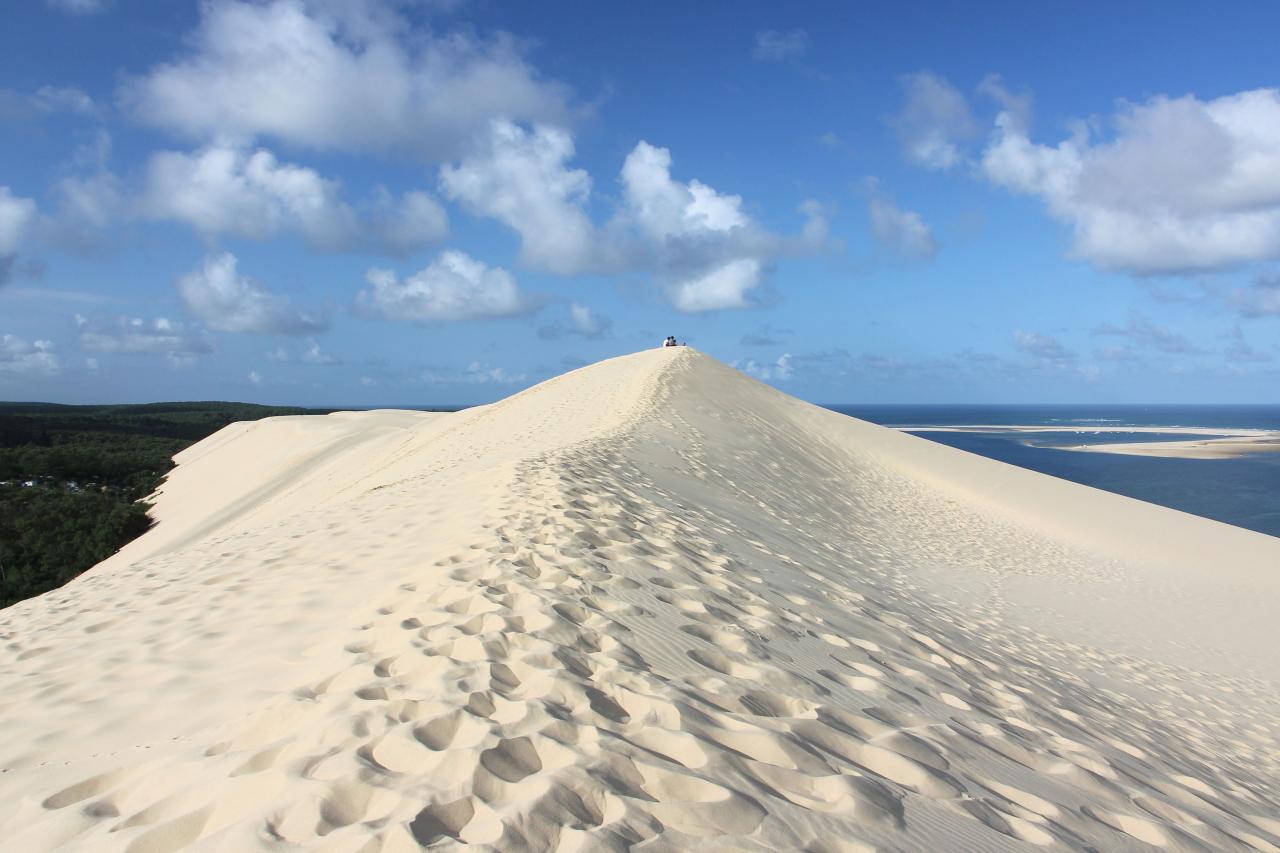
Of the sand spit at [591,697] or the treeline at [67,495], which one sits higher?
the sand spit at [591,697]

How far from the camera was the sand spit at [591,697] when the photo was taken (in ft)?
8.09

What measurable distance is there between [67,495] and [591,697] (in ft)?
107

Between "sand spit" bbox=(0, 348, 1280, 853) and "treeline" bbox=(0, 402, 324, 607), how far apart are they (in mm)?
19782

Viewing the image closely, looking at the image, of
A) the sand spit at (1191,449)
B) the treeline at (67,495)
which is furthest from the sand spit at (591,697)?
the sand spit at (1191,449)

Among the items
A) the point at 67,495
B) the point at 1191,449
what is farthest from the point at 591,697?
the point at 1191,449

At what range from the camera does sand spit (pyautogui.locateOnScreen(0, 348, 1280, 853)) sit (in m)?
2.47

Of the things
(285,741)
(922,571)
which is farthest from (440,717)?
(922,571)

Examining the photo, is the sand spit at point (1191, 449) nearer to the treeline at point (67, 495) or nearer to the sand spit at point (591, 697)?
the sand spit at point (591, 697)

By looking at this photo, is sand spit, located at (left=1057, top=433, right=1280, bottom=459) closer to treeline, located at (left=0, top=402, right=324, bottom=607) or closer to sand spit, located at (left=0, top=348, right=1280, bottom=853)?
sand spit, located at (left=0, top=348, right=1280, bottom=853)

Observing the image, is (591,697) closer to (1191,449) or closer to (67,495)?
(67,495)

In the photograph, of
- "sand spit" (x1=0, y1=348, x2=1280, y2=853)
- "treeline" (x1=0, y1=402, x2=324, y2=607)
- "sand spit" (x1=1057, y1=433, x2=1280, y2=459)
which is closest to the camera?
"sand spit" (x1=0, y1=348, x2=1280, y2=853)

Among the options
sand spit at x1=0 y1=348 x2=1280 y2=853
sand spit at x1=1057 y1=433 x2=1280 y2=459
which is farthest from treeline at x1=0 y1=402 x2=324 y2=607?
sand spit at x1=1057 y1=433 x2=1280 y2=459

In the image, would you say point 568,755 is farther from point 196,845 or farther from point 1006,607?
point 1006,607

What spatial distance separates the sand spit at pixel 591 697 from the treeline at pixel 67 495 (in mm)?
19782
